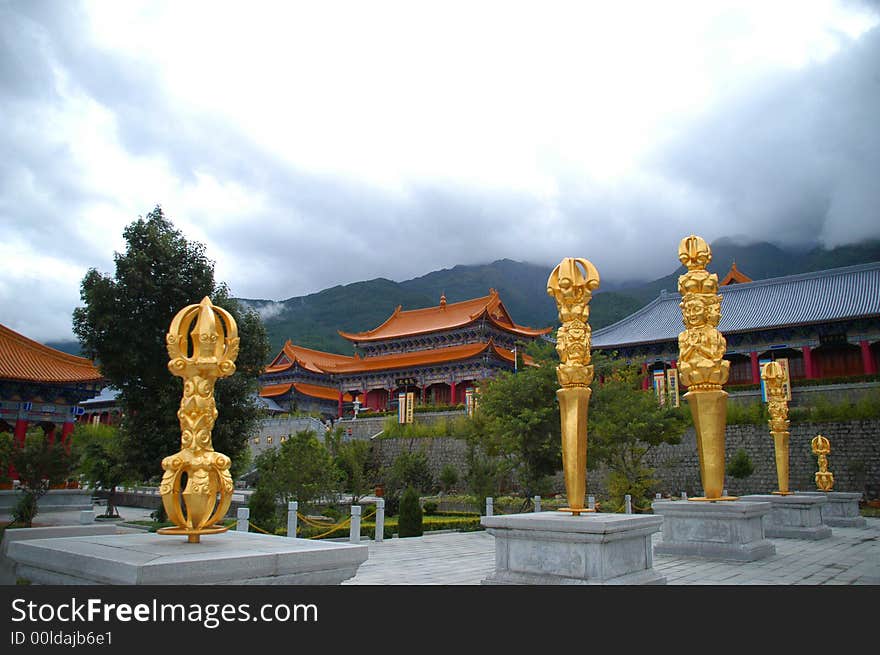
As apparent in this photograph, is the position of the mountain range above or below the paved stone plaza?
above

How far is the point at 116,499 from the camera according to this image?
28188mm

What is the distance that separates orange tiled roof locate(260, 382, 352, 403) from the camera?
48.9 m

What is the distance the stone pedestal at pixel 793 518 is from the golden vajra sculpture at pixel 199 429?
430 inches

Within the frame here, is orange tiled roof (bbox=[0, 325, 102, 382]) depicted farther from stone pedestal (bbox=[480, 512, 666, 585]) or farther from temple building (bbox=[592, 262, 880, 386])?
temple building (bbox=[592, 262, 880, 386])

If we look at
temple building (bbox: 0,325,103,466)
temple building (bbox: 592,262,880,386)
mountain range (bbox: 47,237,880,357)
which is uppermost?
mountain range (bbox: 47,237,880,357)

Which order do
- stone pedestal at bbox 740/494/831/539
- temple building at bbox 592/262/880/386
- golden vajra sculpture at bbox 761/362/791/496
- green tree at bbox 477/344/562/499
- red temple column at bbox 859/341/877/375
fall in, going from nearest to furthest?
stone pedestal at bbox 740/494/831/539, golden vajra sculpture at bbox 761/362/791/496, green tree at bbox 477/344/562/499, red temple column at bbox 859/341/877/375, temple building at bbox 592/262/880/386

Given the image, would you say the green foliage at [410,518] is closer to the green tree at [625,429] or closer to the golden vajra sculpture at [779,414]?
the green tree at [625,429]

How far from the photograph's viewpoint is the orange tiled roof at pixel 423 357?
3950 centimetres

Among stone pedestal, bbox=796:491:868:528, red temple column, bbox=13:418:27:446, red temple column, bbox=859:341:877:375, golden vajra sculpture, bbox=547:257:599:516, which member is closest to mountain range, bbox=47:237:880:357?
red temple column, bbox=859:341:877:375

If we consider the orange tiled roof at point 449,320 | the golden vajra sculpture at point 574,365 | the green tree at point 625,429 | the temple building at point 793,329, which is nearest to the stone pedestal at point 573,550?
the golden vajra sculpture at point 574,365

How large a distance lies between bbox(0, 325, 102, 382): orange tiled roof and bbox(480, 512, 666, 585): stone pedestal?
69.6ft

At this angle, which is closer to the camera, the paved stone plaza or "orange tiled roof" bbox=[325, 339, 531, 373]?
the paved stone plaza

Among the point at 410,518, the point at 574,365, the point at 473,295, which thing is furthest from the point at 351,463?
the point at 473,295
